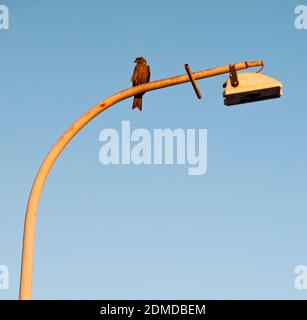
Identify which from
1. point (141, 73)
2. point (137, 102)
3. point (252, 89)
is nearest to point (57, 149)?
point (137, 102)

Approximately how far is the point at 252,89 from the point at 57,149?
2245 millimetres

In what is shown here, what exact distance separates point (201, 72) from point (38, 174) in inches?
91.8

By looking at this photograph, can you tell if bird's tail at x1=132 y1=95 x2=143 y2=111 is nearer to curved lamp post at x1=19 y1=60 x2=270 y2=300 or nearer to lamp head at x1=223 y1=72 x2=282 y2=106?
curved lamp post at x1=19 y1=60 x2=270 y2=300

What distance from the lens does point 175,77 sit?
6.02 metres

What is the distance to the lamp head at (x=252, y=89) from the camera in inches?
222

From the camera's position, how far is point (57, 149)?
5.06 metres

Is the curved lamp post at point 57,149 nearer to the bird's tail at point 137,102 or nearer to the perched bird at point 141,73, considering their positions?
the bird's tail at point 137,102

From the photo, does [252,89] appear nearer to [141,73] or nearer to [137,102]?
[137,102]

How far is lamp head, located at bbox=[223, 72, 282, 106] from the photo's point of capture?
18.5 feet

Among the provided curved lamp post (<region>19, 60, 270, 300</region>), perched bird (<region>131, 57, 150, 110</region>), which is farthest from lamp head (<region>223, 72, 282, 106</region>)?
perched bird (<region>131, 57, 150, 110</region>)

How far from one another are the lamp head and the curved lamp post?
0.27m

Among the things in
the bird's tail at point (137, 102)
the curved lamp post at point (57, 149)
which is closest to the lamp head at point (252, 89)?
the curved lamp post at point (57, 149)
